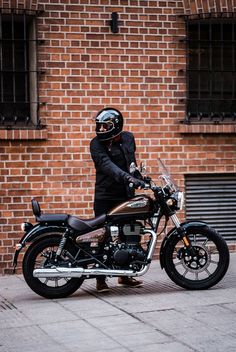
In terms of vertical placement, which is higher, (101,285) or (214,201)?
(214,201)

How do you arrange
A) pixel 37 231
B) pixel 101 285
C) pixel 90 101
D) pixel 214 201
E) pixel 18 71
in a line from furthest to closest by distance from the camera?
pixel 214 201 < pixel 90 101 < pixel 18 71 < pixel 101 285 < pixel 37 231

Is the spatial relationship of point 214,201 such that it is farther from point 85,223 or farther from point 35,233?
point 35,233

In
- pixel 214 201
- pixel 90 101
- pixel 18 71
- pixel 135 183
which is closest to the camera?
pixel 135 183

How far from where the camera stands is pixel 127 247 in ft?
22.9

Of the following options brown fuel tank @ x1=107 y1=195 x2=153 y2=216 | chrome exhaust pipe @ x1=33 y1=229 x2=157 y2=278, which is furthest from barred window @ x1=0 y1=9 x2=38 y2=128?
chrome exhaust pipe @ x1=33 y1=229 x2=157 y2=278

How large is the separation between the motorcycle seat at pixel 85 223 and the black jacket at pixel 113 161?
1.32ft

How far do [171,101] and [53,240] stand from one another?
9.91 ft

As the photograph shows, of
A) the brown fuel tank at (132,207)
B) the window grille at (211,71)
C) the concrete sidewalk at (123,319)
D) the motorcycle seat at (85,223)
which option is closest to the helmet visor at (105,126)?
the brown fuel tank at (132,207)

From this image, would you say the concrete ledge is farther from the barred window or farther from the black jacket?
the black jacket

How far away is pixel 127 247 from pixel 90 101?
8.14ft

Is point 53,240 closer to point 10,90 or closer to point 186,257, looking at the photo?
Result: point 186,257

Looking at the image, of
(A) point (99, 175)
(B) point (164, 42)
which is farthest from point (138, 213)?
(B) point (164, 42)

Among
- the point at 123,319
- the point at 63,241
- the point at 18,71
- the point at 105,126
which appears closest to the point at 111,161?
the point at 105,126

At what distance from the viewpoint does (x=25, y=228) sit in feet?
22.7
